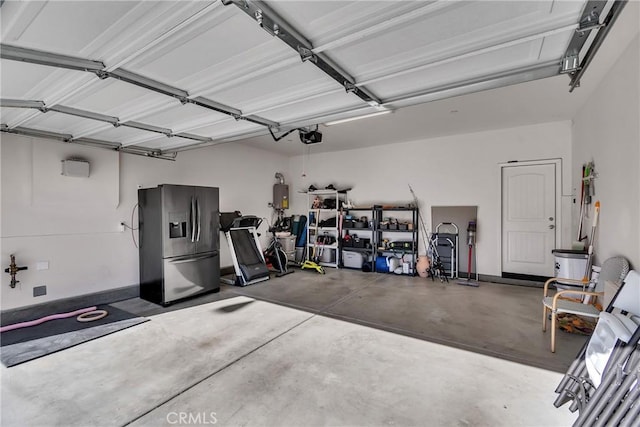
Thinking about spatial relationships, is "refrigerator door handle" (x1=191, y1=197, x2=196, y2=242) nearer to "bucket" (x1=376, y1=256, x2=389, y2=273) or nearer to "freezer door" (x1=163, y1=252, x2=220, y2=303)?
"freezer door" (x1=163, y1=252, x2=220, y2=303)

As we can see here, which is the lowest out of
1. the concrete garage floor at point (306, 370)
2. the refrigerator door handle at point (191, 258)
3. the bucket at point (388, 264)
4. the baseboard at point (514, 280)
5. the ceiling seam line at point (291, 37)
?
the concrete garage floor at point (306, 370)

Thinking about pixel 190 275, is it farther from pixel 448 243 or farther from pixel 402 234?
pixel 448 243

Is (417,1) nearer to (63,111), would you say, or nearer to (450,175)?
(63,111)

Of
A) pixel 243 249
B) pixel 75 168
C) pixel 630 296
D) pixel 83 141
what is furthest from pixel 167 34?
pixel 243 249

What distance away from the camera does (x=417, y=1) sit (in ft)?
4.81

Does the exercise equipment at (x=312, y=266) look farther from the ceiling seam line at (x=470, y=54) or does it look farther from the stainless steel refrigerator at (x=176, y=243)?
the ceiling seam line at (x=470, y=54)

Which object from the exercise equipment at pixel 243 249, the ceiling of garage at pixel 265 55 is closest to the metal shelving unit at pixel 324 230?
the exercise equipment at pixel 243 249

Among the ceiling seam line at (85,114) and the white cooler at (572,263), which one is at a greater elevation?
the ceiling seam line at (85,114)

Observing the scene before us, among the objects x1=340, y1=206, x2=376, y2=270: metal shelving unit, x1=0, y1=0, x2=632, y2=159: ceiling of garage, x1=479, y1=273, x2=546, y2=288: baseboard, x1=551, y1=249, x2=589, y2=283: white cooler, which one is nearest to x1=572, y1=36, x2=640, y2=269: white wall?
x1=551, y1=249, x2=589, y2=283: white cooler

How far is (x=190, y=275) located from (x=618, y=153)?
18.7 feet

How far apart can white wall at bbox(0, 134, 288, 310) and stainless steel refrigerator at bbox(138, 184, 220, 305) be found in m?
0.35

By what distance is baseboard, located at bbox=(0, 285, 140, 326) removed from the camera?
3.64 meters

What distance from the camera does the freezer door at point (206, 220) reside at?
479 centimetres

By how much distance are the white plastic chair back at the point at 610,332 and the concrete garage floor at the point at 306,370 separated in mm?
428
